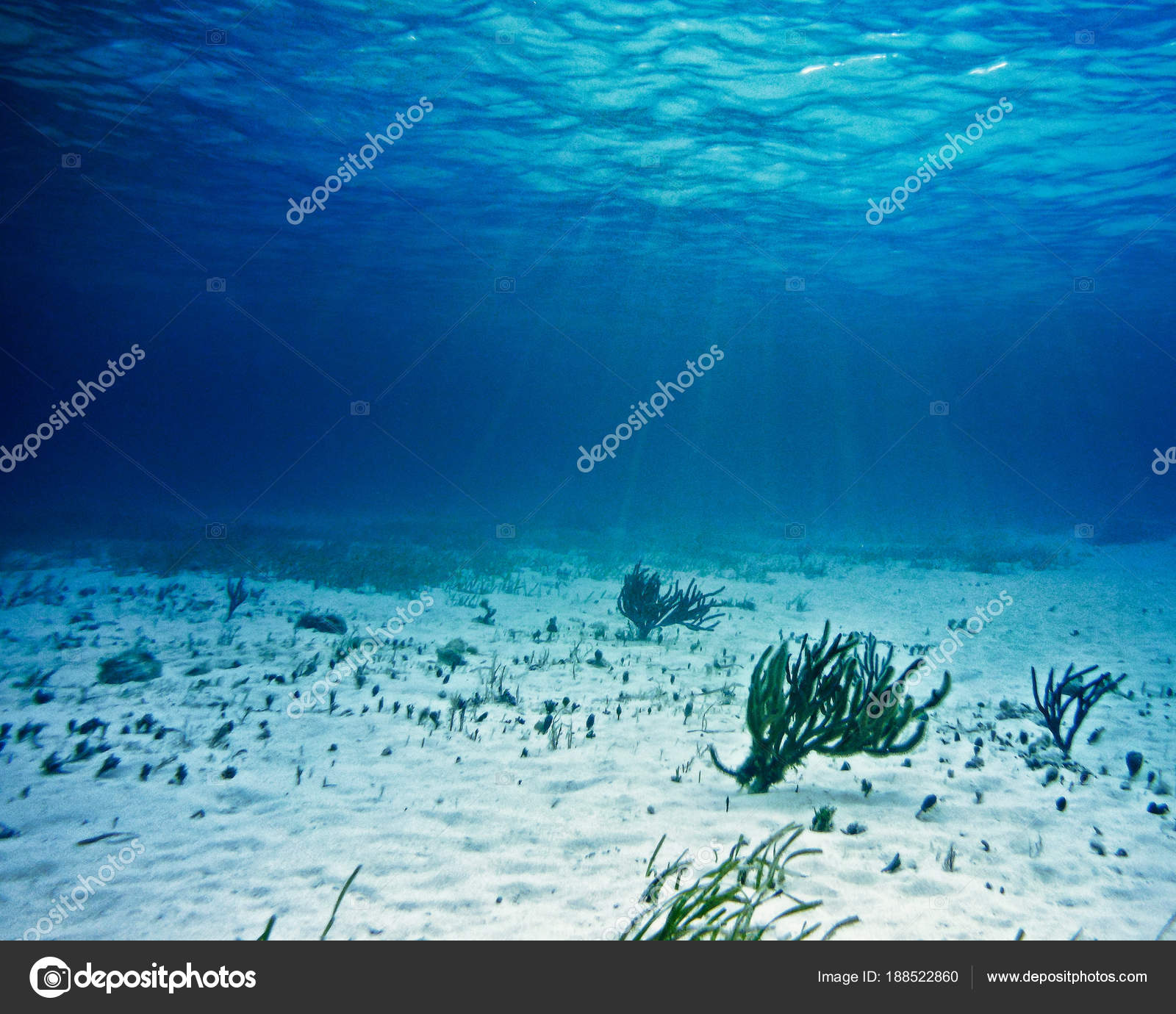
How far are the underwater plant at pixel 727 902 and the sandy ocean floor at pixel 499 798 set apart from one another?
119 millimetres

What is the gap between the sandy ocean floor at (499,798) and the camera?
3.34 m

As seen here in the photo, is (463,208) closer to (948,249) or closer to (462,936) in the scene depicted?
(948,249)

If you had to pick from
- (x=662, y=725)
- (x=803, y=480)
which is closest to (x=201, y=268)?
(x=662, y=725)

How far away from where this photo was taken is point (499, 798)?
4652 mm

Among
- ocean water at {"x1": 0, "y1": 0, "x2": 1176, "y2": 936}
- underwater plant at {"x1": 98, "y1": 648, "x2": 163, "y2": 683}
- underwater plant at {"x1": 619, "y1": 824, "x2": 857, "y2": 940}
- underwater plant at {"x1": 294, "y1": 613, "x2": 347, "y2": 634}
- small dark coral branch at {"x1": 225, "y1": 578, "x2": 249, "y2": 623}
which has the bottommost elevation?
underwater plant at {"x1": 619, "y1": 824, "x2": 857, "y2": 940}

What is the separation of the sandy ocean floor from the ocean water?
255mm

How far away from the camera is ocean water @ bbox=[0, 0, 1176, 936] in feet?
41.4

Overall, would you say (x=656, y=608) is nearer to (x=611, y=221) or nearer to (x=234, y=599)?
(x=234, y=599)

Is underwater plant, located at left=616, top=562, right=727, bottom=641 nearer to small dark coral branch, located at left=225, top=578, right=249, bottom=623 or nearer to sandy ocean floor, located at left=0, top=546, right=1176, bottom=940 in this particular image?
sandy ocean floor, located at left=0, top=546, right=1176, bottom=940

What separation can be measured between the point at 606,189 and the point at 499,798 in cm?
2137

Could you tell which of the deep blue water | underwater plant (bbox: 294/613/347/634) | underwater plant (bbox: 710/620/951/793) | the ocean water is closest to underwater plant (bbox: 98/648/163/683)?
the ocean water

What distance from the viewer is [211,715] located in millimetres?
6176

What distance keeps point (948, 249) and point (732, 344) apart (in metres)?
38.1

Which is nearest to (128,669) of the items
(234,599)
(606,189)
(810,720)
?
(234,599)
